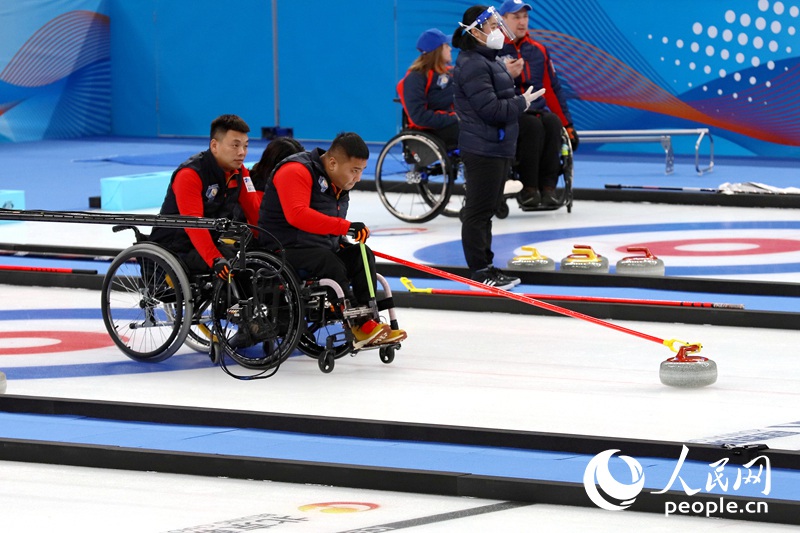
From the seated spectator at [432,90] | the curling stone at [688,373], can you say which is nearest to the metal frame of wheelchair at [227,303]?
the curling stone at [688,373]

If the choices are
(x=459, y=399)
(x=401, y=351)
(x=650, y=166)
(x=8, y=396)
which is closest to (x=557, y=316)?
(x=401, y=351)

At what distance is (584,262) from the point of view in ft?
28.6

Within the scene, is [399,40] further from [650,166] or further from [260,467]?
[260,467]

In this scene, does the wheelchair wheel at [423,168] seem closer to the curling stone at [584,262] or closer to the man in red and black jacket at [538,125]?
the man in red and black jacket at [538,125]

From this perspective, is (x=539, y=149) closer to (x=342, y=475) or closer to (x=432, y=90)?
(x=432, y=90)

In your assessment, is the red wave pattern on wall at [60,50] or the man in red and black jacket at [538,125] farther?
the red wave pattern on wall at [60,50]

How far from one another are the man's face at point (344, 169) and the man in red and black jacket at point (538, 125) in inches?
175

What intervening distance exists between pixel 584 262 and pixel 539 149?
244 centimetres

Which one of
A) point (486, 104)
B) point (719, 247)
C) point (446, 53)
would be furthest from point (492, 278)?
point (446, 53)

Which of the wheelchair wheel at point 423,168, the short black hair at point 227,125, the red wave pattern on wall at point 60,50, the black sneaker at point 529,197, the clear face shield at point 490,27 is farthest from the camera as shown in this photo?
the red wave pattern on wall at point 60,50

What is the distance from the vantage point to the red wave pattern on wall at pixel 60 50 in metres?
19.2

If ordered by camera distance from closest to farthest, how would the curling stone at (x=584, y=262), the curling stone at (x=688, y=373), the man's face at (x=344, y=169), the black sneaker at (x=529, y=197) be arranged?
1. the curling stone at (x=688, y=373)
2. the man's face at (x=344, y=169)
3. the curling stone at (x=584, y=262)
4. the black sneaker at (x=529, y=197)

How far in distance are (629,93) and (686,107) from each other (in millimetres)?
703

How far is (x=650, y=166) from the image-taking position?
610 inches
